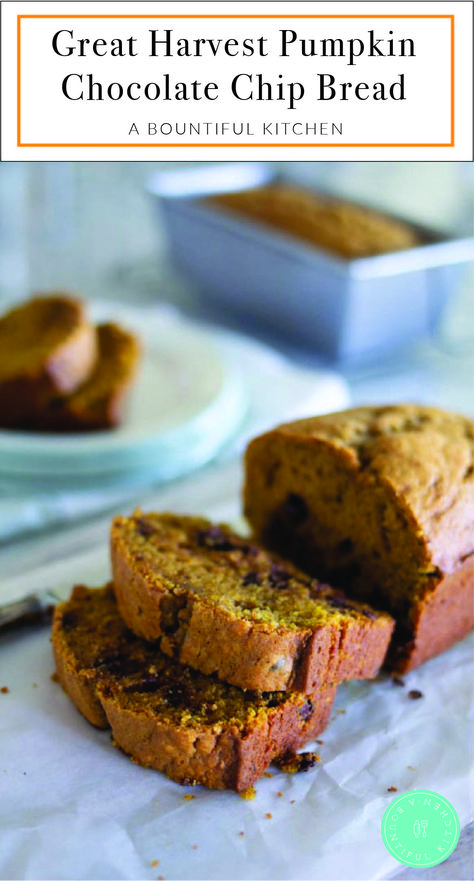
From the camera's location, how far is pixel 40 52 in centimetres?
237

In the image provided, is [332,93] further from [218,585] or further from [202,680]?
[202,680]

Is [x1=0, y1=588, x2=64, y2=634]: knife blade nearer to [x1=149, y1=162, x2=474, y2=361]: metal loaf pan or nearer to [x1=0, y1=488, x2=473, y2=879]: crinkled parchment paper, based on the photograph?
[x1=0, y1=488, x2=473, y2=879]: crinkled parchment paper

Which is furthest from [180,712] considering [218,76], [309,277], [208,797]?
[309,277]

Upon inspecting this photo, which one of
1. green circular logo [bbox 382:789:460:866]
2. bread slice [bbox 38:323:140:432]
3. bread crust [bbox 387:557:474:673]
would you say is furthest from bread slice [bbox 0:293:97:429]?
green circular logo [bbox 382:789:460:866]

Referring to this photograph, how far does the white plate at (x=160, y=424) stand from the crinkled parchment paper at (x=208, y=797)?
0.76 meters

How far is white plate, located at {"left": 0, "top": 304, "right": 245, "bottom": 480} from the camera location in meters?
2.65

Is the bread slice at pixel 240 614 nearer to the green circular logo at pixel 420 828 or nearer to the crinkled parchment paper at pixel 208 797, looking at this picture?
the crinkled parchment paper at pixel 208 797

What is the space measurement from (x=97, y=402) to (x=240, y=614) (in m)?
1.19

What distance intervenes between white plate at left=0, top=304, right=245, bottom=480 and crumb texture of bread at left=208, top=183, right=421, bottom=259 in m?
0.61

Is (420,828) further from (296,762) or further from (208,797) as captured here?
(208,797)

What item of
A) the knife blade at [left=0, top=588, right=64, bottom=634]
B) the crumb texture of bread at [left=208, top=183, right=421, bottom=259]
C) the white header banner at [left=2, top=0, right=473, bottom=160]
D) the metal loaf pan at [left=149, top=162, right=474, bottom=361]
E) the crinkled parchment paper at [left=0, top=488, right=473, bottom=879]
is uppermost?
the white header banner at [left=2, top=0, right=473, bottom=160]

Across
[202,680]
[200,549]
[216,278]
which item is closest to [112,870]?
[202,680]

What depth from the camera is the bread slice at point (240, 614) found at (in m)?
1.73

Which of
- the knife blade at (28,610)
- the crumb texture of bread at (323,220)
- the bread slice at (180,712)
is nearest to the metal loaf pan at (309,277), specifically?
the crumb texture of bread at (323,220)
